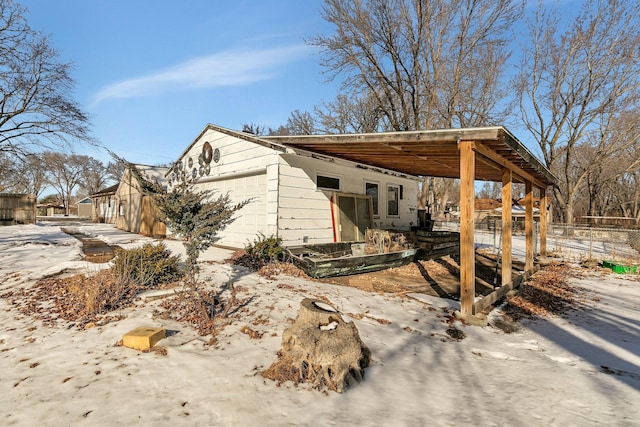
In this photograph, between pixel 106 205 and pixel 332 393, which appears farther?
pixel 106 205

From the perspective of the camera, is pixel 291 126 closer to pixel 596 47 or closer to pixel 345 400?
pixel 596 47

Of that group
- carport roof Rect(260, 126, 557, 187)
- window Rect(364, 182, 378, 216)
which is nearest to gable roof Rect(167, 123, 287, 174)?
carport roof Rect(260, 126, 557, 187)

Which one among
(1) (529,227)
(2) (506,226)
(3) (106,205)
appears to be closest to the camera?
(2) (506,226)

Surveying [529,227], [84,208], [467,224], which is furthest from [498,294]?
[84,208]

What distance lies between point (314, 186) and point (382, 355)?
620cm

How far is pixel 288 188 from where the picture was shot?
27.0 feet

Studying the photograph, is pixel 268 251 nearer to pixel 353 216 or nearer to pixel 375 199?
pixel 353 216

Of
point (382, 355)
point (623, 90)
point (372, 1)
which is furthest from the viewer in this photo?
point (623, 90)

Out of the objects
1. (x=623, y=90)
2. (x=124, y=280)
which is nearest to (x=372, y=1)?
(x=623, y=90)

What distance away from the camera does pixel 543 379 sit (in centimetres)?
296

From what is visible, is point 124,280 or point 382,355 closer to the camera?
point 382,355

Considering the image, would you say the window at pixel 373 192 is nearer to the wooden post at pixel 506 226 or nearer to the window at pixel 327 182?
the window at pixel 327 182

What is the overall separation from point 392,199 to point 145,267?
9.35 meters

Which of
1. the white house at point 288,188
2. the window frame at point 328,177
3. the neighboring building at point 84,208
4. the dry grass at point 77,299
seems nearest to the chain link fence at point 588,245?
the white house at point 288,188
